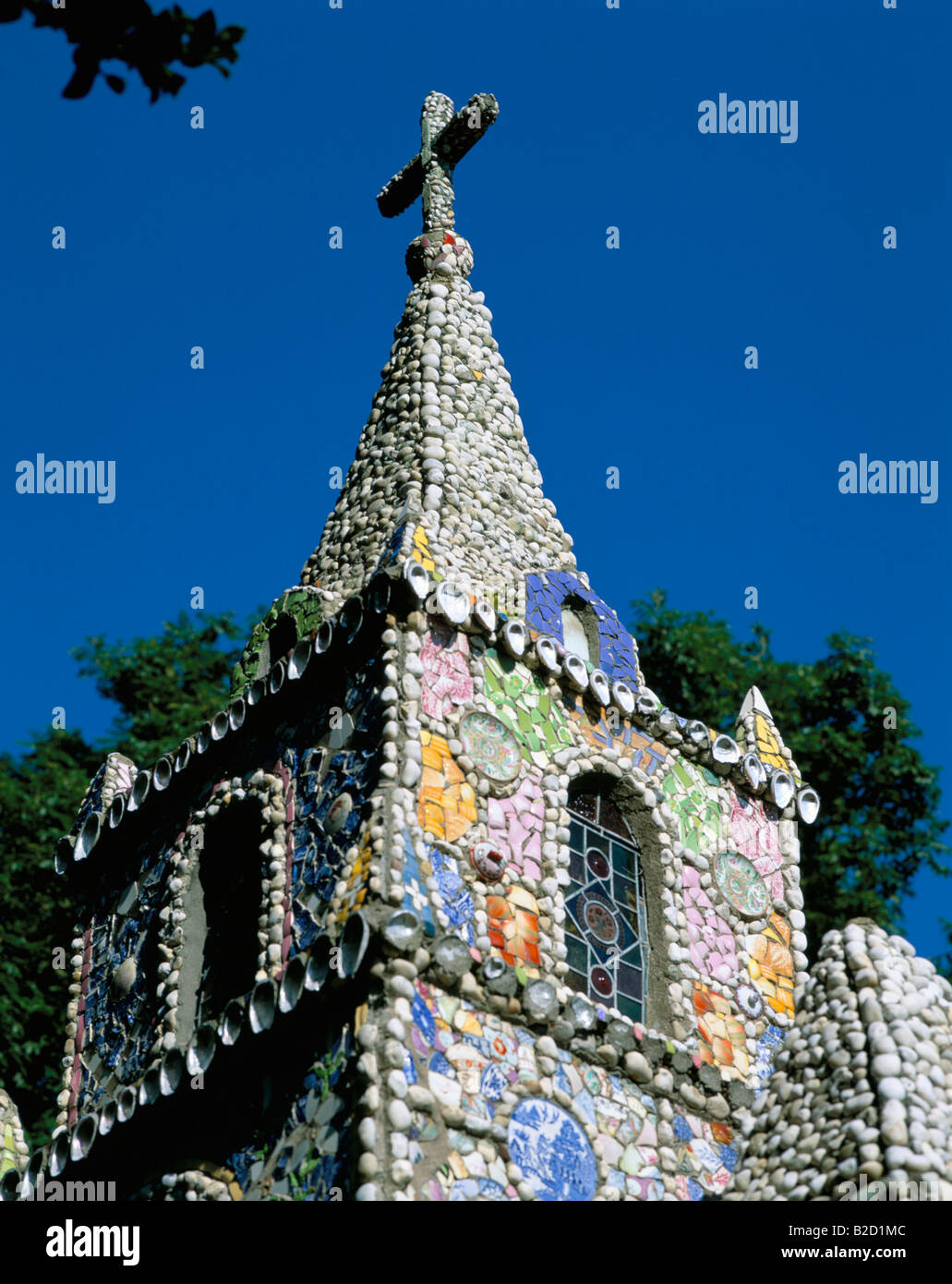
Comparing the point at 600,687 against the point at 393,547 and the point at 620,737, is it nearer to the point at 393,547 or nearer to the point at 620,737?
the point at 620,737

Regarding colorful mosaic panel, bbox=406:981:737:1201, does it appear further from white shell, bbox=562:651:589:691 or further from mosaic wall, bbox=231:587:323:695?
mosaic wall, bbox=231:587:323:695

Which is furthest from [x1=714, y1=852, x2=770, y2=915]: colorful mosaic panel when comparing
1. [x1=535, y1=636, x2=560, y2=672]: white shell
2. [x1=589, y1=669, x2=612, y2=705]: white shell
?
[x1=535, y1=636, x2=560, y2=672]: white shell

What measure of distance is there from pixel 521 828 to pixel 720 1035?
82.5 inches

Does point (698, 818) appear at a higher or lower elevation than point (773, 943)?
higher

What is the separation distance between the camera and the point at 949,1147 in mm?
11102

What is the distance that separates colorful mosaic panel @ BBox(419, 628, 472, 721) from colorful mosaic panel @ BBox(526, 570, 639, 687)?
133 centimetres

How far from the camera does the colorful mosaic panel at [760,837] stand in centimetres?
1568

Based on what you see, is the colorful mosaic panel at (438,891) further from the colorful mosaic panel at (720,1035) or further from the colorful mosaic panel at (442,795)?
the colorful mosaic panel at (720,1035)

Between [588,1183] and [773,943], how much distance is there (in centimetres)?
341

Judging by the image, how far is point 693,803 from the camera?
1553 centimetres

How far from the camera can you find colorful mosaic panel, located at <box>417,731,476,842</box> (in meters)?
13.4

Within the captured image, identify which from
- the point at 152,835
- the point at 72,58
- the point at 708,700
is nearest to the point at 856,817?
the point at 708,700
